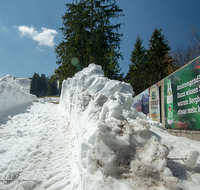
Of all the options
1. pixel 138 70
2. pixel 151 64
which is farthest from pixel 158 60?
pixel 138 70

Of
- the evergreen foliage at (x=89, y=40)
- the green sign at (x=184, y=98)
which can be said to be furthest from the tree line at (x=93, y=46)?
the green sign at (x=184, y=98)

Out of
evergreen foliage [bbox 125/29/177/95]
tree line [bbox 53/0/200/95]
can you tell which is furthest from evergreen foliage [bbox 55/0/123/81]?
evergreen foliage [bbox 125/29/177/95]

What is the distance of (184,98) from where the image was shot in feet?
13.4

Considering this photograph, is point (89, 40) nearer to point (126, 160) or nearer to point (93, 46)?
point (93, 46)

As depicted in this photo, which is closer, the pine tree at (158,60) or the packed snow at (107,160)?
the packed snow at (107,160)

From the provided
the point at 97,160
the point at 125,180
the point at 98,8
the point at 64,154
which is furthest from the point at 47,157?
the point at 98,8

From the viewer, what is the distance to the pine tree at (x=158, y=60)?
14.9m

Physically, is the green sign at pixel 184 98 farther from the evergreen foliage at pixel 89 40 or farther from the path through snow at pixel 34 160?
the evergreen foliage at pixel 89 40

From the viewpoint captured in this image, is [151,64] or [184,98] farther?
[151,64]

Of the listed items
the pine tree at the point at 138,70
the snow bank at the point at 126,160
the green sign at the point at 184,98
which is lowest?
the snow bank at the point at 126,160

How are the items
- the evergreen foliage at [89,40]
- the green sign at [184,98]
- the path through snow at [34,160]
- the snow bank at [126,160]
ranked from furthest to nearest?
the evergreen foliage at [89,40]
the green sign at [184,98]
the path through snow at [34,160]
the snow bank at [126,160]

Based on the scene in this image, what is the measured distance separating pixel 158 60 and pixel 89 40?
8.50m

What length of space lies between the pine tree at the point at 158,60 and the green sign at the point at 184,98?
10.3 meters

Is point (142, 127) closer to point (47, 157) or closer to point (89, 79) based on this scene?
point (47, 157)
